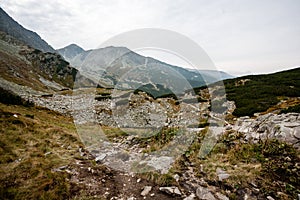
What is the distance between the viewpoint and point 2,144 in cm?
945

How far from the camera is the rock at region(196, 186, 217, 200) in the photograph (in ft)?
21.9

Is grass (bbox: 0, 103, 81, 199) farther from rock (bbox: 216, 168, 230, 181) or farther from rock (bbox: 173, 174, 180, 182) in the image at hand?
rock (bbox: 216, 168, 230, 181)

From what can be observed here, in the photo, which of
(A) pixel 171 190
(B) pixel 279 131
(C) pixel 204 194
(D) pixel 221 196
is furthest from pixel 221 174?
(B) pixel 279 131

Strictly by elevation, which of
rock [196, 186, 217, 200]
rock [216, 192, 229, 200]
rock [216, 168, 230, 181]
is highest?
rock [216, 168, 230, 181]

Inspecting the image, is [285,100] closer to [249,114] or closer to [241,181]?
A: [249,114]

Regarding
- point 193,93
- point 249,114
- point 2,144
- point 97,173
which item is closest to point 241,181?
point 97,173

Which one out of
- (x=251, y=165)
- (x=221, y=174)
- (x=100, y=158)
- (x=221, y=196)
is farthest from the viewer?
(x=100, y=158)

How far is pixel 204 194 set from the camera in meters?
6.84

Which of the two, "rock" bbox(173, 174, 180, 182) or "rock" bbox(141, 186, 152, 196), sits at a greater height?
"rock" bbox(173, 174, 180, 182)

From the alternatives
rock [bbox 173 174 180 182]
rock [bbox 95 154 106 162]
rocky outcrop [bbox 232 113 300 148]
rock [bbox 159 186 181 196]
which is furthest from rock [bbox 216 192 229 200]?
rock [bbox 95 154 106 162]

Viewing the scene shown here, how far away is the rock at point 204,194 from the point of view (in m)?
6.68

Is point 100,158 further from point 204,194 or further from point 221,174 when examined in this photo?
point 221,174

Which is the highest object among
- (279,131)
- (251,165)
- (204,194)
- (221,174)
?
(279,131)

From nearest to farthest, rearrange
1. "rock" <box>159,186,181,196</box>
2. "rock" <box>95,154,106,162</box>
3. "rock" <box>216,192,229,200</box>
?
"rock" <box>216,192,229,200</box> → "rock" <box>159,186,181,196</box> → "rock" <box>95,154,106,162</box>
